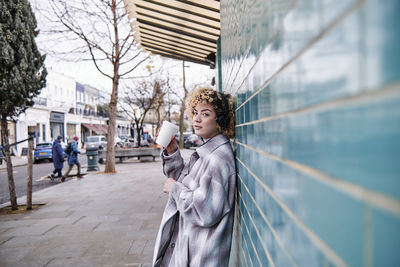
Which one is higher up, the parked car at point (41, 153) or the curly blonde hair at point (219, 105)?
the curly blonde hair at point (219, 105)

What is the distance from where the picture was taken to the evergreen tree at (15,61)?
7.25m

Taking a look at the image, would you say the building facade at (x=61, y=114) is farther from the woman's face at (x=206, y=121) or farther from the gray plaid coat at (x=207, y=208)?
the gray plaid coat at (x=207, y=208)

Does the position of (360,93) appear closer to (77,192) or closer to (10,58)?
(10,58)

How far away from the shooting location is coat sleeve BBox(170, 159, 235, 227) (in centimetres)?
170

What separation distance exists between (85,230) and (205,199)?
443 cm

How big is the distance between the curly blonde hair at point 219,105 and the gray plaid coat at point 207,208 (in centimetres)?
15

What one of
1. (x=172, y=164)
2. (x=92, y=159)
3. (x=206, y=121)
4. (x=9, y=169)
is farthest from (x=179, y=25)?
(x=92, y=159)

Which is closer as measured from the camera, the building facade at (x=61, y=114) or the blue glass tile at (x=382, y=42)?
the blue glass tile at (x=382, y=42)

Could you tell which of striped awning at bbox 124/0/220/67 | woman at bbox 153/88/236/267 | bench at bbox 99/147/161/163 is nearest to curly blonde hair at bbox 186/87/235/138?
woman at bbox 153/88/236/267

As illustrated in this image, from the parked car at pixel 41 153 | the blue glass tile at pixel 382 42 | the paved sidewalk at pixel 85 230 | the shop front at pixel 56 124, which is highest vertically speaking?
the shop front at pixel 56 124

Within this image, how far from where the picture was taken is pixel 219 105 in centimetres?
221

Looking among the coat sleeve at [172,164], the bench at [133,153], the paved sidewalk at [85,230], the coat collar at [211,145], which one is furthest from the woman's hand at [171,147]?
the bench at [133,153]

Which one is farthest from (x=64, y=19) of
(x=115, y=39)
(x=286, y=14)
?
(x=286, y=14)

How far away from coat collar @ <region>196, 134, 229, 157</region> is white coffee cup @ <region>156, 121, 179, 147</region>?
1.84 ft
